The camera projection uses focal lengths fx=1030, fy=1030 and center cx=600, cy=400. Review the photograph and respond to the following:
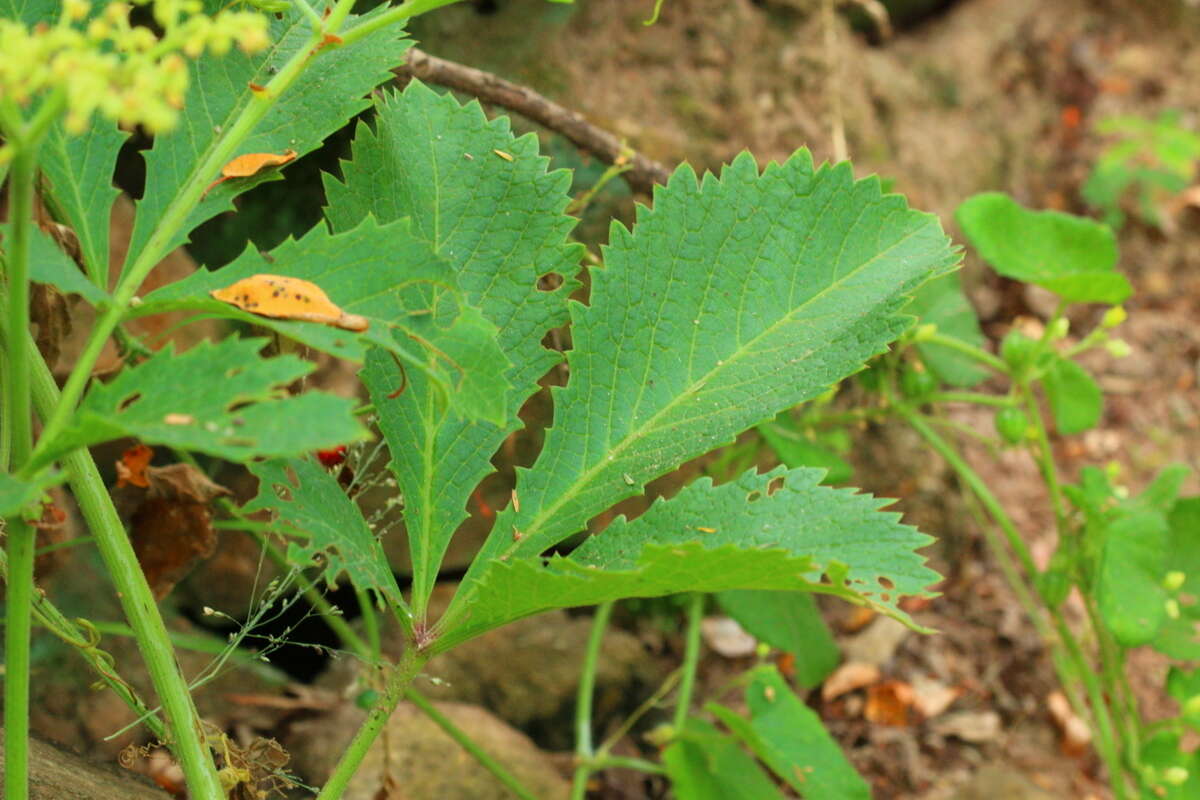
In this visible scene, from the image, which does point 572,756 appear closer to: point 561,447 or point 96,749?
point 96,749

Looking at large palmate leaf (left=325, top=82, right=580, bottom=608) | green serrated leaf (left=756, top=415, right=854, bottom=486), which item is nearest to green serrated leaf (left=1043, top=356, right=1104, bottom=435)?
green serrated leaf (left=756, top=415, right=854, bottom=486)

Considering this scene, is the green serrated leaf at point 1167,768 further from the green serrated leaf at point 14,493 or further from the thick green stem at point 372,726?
the green serrated leaf at point 14,493

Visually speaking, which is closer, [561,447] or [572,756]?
[561,447]

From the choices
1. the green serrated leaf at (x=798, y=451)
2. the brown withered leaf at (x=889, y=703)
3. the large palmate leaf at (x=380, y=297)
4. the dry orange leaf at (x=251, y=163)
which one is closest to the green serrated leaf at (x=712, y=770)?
the green serrated leaf at (x=798, y=451)

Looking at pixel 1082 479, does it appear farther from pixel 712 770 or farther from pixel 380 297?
pixel 380 297

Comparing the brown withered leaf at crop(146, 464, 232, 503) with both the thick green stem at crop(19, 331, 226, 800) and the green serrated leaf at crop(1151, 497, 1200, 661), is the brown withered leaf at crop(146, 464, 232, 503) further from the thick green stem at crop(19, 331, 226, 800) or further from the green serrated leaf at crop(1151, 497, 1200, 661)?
Result: the green serrated leaf at crop(1151, 497, 1200, 661)

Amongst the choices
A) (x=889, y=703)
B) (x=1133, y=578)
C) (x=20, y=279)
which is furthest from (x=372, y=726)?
(x=889, y=703)

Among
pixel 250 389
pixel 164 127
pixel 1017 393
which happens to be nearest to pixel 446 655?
pixel 1017 393
